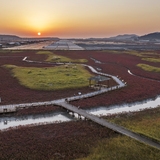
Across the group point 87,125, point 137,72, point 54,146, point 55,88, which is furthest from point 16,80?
point 137,72

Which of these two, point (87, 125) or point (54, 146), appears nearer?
point (54, 146)

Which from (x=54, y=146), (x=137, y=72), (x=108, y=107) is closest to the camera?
(x=54, y=146)

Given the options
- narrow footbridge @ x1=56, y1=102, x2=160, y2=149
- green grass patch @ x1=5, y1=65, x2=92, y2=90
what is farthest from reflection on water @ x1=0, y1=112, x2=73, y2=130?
green grass patch @ x1=5, y1=65, x2=92, y2=90

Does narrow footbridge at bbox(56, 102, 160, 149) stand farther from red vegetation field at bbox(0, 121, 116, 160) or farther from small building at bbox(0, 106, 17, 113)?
small building at bbox(0, 106, 17, 113)

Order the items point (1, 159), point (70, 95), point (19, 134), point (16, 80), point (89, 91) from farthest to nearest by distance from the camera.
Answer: point (16, 80)
point (89, 91)
point (70, 95)
point (19, 134)
point (1, 159)

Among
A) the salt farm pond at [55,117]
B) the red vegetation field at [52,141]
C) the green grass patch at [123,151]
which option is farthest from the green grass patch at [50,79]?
the green grass patch at [123,151]

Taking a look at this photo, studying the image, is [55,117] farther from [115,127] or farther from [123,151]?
[123,151]

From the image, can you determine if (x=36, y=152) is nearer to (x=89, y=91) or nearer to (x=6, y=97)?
(x=6, y=97)

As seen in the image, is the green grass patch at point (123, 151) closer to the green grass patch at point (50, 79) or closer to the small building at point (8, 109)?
the small building at point (8, 109)
